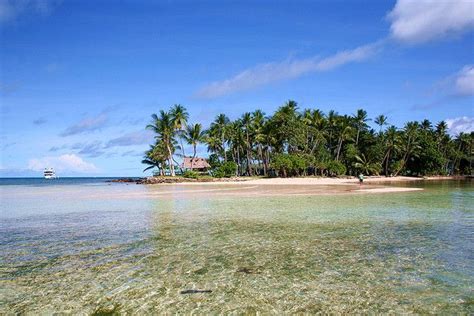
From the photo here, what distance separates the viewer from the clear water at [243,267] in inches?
235

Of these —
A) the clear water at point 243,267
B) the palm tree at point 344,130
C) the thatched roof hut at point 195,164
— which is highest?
the palm tree at point 344,130

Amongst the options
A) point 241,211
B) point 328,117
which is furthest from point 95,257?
point 328,117

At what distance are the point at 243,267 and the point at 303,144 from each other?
59142 mm

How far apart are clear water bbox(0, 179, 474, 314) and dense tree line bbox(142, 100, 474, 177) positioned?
160 feet

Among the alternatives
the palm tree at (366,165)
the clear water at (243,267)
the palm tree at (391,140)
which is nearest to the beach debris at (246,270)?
the clear water at (243,267)

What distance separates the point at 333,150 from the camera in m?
77.6

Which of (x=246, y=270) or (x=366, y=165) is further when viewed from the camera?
(x=366, y=165)

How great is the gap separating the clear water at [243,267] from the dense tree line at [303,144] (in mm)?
48755

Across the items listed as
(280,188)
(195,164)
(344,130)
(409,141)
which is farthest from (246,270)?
(409,141)

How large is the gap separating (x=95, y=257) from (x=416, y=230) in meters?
10.1

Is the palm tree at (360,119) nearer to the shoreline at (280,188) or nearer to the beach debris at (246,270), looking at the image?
the shoreline at (280,188)

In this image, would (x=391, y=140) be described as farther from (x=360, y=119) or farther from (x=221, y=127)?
(x=221, y=127)

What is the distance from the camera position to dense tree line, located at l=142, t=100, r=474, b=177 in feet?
215

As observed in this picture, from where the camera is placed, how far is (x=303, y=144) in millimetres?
65625
